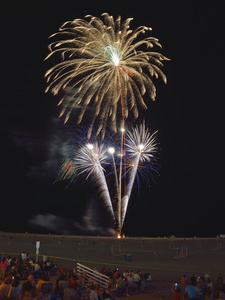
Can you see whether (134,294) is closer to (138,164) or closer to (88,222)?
(138,164)

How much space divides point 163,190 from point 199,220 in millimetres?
16207

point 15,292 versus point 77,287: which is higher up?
point 15,292

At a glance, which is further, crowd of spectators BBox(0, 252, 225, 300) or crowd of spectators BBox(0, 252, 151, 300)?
crowd of spectators BBox(0, 252, 225, 300)

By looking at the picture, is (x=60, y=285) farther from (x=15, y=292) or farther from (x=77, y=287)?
(x=15, y=292)

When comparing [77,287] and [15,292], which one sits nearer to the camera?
[15,292]

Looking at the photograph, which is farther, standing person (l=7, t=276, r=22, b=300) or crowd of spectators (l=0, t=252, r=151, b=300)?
standing person (l=7, t=276, r=22, b=300)

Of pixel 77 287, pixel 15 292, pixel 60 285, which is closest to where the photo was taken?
pixel 15 292

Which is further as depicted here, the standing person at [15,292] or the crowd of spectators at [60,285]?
the standing person at [15,292]

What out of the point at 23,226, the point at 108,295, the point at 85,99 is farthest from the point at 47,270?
the point at 23,226

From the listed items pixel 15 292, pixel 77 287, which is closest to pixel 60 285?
pixel 77 287

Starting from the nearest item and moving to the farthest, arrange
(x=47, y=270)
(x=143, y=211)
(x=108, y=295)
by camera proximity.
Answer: (x=108, y=295)
(x=47, y=270)
(x=143, y=211)

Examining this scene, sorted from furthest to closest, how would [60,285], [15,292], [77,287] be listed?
[77,287] → [60,285] → [15,292]

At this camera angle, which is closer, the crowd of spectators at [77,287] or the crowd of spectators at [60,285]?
the crowd of spectators at [60,285]

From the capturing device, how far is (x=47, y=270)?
19797mm
